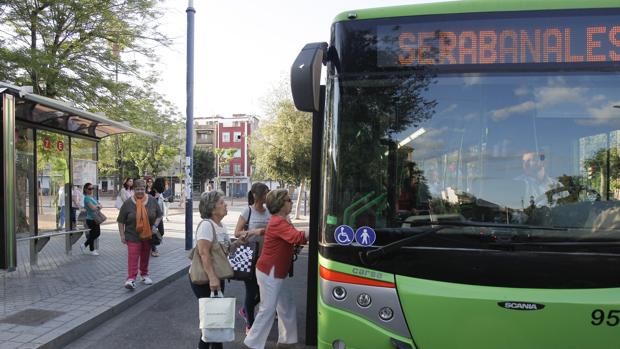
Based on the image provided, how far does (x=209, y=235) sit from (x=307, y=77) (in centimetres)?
174

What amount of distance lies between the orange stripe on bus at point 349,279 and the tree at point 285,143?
18812 millimetres

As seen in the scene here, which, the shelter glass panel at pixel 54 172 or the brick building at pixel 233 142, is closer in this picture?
the shelter glass panel at pixel 54 172

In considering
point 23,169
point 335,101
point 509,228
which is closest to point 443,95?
point 335,101

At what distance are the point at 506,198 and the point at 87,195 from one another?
9.84 meters

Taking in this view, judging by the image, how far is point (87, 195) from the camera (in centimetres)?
1049

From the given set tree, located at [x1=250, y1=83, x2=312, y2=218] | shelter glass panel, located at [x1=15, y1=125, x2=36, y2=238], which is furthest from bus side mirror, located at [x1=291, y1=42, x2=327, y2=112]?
tree, located at [x1=250, y1=83, x2=312, y2=218]

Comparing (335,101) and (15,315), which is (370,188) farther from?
(15,315)

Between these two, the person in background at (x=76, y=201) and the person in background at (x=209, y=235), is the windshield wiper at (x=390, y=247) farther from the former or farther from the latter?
the person in background at (x=76, y=201)

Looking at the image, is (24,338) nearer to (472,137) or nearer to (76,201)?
(472,137)

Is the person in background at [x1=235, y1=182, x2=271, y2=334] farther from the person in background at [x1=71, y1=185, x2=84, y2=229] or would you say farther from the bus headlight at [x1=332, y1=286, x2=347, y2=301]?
the person in background at [x1=71, y1=185, x2=84, y2=229]

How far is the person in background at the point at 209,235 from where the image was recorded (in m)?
3.95

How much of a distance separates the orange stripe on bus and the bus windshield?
9.2 inches

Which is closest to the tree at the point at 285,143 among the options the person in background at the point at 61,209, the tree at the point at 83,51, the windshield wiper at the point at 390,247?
the tree at the point at 83,51

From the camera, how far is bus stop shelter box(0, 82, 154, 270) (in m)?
6.67
